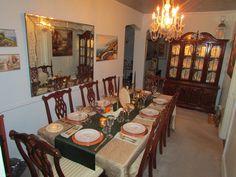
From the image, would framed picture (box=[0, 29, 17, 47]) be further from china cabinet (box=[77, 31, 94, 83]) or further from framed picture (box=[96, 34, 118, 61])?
framed picture (box=[96, 34, 118, 61])

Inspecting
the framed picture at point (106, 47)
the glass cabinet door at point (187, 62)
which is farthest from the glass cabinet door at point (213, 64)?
the framed picture at point (106, 47)

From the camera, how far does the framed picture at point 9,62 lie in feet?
6.26

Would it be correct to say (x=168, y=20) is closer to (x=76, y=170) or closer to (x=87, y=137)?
(x=87, y=137)

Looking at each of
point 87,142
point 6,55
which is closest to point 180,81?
point 87,142

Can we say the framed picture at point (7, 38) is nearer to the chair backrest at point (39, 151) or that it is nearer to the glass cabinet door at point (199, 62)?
the chair backrest at point (39, 151)

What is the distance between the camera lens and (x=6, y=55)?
1.93 metres

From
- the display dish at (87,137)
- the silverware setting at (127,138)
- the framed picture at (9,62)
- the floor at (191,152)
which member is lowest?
the floor at (191,152)

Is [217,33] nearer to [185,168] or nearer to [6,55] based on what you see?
[185,168]

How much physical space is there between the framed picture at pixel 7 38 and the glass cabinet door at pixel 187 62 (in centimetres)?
391

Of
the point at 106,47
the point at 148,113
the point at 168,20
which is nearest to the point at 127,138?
the point at 148,113

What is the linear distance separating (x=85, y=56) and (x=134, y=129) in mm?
1875

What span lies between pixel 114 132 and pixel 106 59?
2305 millimetres

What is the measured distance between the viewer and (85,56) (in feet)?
10.4

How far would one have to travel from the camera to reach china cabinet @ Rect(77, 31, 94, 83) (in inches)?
121
